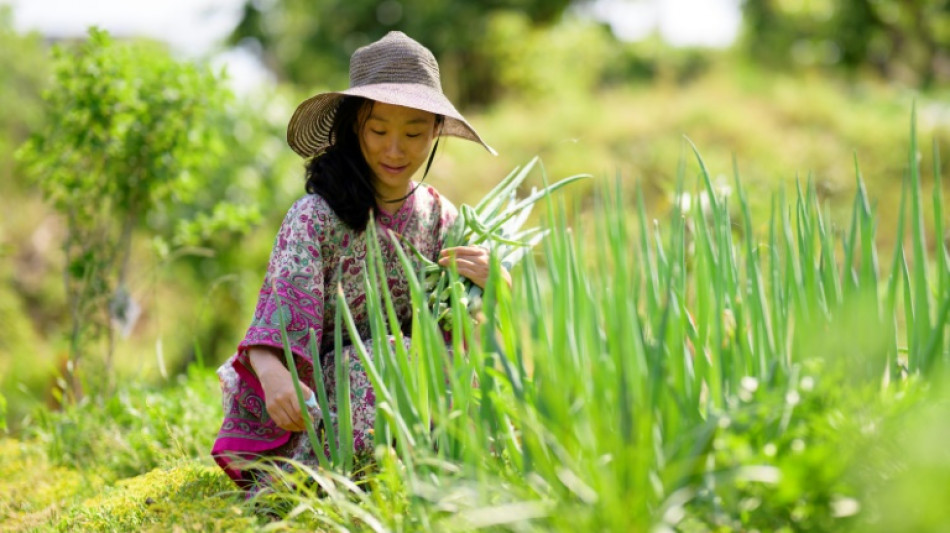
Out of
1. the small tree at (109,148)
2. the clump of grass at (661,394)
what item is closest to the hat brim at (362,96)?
the clump of grass at (661,394)

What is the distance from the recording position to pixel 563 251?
1461 mm

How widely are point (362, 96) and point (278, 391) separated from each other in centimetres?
69

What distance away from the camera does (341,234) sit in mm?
2262

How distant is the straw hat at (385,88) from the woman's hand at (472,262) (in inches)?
9.5

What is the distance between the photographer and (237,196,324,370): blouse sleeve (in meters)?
2.08

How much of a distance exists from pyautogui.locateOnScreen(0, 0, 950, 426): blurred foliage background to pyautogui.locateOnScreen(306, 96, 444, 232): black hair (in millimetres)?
536

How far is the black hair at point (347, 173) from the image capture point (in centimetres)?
225

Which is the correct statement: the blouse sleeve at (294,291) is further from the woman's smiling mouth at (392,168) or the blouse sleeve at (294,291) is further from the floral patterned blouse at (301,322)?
the woman's smiling mouth at (392,168)

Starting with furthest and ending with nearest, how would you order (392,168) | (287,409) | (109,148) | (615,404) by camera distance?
(109,148) < (392,168) < (287,409) < (615,404)

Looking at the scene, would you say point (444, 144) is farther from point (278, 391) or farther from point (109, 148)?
point (109, 148)

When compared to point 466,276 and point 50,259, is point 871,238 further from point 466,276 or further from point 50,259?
point 50,259

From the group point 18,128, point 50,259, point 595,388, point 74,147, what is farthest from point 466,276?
point 18,128

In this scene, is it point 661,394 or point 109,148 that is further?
point 109,148

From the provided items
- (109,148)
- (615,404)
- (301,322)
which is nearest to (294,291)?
(301,322)
